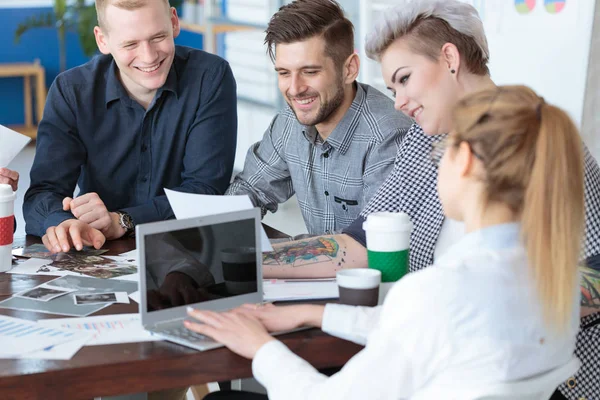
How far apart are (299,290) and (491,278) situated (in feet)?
1.93

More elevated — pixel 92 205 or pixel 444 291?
pixel 444 291

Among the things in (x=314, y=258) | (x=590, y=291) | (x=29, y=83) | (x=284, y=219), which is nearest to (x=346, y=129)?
(x=314, y=258)

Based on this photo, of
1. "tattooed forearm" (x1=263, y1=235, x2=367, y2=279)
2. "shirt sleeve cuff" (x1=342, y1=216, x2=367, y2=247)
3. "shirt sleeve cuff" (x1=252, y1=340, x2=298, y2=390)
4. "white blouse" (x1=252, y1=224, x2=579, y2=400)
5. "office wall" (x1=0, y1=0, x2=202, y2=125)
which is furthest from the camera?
"office wall" (x1=0, y1=0, x2=202, y2=125)

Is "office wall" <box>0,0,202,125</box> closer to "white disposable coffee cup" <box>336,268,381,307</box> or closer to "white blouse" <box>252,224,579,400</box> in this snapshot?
"white disposable coffee cup" <box>336,268,381,307</box>

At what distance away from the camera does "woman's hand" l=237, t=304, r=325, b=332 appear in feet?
4.67

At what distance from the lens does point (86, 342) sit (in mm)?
1370

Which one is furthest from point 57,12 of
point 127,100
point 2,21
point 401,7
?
point 401,7

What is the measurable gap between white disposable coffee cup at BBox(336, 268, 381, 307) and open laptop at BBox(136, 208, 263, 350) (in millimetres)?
161

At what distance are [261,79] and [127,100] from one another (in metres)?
3.22

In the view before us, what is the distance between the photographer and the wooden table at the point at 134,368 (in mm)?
Result: 1259

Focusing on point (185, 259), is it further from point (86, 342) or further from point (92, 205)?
point (92, 205)

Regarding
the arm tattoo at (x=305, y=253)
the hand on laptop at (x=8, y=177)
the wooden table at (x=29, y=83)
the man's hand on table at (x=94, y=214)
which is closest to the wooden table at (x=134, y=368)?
the arm tattoo at (x=305, y=253)

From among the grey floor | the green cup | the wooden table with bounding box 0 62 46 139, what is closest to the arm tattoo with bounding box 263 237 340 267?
the green cup

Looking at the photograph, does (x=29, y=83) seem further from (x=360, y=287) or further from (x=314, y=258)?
(x=360, y=287)
